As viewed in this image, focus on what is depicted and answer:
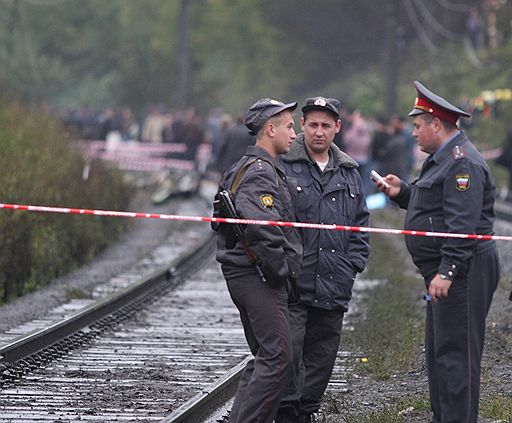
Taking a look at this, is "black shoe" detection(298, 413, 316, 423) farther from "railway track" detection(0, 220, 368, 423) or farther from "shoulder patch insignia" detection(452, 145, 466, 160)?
"shoulder patch insignia" detection(452, 145, 466, 160)

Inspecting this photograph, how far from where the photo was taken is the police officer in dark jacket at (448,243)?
684 cm

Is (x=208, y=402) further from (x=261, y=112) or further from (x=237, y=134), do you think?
(x=237, y=134)

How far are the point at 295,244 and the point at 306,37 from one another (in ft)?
202

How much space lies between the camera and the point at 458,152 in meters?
6.91

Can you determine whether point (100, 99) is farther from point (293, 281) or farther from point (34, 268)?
point (293, 281)

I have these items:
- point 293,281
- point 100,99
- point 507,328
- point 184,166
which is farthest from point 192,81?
point 293,281

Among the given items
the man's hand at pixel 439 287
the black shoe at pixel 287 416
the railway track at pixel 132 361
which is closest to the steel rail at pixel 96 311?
the railway track at pixel 132 361

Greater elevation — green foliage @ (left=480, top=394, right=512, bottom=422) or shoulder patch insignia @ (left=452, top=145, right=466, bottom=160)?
shoulder patch insignia @ (left=452, top=145, right=466, bottom=160)

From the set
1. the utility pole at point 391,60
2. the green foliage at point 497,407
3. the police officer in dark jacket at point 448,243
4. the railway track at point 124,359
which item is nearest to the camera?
the police officer in dark jacket at point 448,243

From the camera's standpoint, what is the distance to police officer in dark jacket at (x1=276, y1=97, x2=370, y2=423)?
740 cm

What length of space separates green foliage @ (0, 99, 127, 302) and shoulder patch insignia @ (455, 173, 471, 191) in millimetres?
7869

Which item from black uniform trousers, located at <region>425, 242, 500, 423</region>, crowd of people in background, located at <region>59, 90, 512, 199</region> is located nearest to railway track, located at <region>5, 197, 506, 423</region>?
black uniform trousers, located at <region>425, 242, 500, 423</region>

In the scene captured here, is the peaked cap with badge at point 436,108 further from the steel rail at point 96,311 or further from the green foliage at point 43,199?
the green foliage at point 43,199

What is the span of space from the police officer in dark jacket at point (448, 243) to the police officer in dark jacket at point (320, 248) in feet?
1.69
